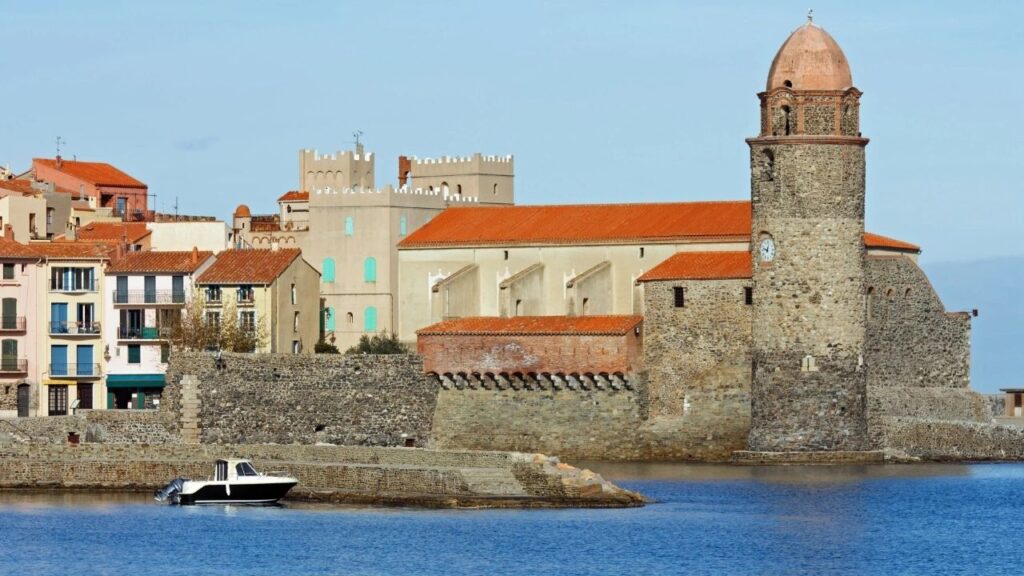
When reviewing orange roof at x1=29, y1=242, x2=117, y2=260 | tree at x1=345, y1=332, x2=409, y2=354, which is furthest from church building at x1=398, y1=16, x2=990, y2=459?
orange roof at x1=29, y1=242, x2=117, y2=260

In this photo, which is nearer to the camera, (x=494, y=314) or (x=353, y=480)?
(x=353, y=480)

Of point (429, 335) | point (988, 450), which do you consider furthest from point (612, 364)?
point (988, 450)

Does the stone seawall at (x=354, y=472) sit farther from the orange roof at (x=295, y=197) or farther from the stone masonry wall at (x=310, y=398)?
the orange roof at (x=295, y=197)

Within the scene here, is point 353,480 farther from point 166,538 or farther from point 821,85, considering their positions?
point 821,85

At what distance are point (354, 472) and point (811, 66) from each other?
17.0 meters

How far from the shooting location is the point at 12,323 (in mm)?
79812

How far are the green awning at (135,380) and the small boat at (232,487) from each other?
52.0 feet

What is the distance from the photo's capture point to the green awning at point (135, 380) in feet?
265

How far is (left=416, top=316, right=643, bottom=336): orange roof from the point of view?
76.4 metres

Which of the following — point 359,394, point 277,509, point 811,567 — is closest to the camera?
point 811,567

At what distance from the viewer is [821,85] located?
72000 mm

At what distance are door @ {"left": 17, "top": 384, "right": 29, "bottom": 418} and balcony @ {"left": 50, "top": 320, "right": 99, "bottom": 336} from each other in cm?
183

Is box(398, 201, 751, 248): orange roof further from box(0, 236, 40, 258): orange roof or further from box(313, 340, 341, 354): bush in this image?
box(0, 236, 40, 258): orange roof

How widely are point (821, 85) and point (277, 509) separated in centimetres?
1879
